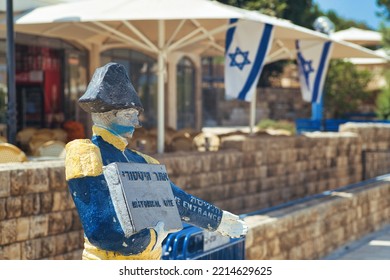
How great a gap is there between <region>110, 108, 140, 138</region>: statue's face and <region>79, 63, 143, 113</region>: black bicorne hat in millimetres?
49

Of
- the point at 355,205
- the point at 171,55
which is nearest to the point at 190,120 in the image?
the point at 171,55

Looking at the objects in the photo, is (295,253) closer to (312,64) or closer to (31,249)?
(31,249)

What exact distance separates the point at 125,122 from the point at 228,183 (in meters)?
7.88

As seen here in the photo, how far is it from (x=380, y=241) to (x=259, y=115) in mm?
18036

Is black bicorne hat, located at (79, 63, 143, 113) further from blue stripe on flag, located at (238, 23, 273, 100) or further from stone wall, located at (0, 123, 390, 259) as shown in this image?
blue stripe on flag, located at (238, 23, 273, 100)

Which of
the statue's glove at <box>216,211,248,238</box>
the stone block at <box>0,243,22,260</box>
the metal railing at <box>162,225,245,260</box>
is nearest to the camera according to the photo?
the statue's glove at <box>216,211,248,238</box>

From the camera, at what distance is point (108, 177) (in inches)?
119

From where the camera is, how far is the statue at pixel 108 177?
302cm

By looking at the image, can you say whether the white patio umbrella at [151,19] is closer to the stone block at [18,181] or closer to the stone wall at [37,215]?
the stone wall at [37,215]

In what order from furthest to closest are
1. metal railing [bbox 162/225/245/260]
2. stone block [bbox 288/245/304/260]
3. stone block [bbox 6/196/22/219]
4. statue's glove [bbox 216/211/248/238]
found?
1. stone block [bbox 288/245/304/260]
2. stone block [bbox 6/196/22/219]
3. metal railing [bbox 162/225/245/260]
4. statue's glove [bbox 216/211/248/238]

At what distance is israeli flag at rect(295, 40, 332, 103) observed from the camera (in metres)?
14.9

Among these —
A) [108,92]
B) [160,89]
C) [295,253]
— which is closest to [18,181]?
[108,92]

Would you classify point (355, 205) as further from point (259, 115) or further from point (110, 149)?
point (259, 115)

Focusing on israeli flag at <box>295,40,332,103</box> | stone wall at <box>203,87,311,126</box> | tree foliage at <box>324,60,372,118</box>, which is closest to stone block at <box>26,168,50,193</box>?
israeli flag at <box>295,40,332,103</box>
